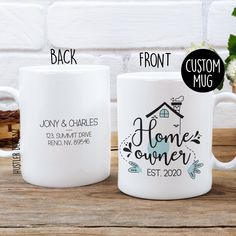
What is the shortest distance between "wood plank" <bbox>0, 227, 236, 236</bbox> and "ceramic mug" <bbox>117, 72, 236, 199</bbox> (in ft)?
0.28

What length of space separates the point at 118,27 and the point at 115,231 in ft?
2.12

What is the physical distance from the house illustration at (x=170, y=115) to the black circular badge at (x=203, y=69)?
0.03 meters

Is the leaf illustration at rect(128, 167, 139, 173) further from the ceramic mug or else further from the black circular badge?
the black circular badge

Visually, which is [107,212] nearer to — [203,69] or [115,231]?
[115,231]

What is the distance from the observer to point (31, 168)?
0.61 m

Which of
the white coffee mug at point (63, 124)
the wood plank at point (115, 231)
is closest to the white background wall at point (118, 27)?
the white coffee mug at point (63, 124)

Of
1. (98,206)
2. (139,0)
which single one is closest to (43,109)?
(98,206)

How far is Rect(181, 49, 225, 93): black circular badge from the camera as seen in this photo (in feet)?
1.79

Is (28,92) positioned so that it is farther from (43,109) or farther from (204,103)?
(204,103)

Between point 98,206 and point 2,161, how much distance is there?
30 cm

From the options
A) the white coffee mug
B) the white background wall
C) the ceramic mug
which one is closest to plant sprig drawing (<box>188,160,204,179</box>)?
the ceramic mug

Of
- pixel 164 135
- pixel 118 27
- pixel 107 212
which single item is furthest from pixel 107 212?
pixel 118 27

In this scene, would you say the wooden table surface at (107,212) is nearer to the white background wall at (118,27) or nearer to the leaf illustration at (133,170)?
the leaf illustration at (133,170)

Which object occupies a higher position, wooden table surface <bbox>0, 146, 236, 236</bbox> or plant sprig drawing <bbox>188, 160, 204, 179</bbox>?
plant sprig drawing <bbox>188, 160, 204, 179</bbox>
